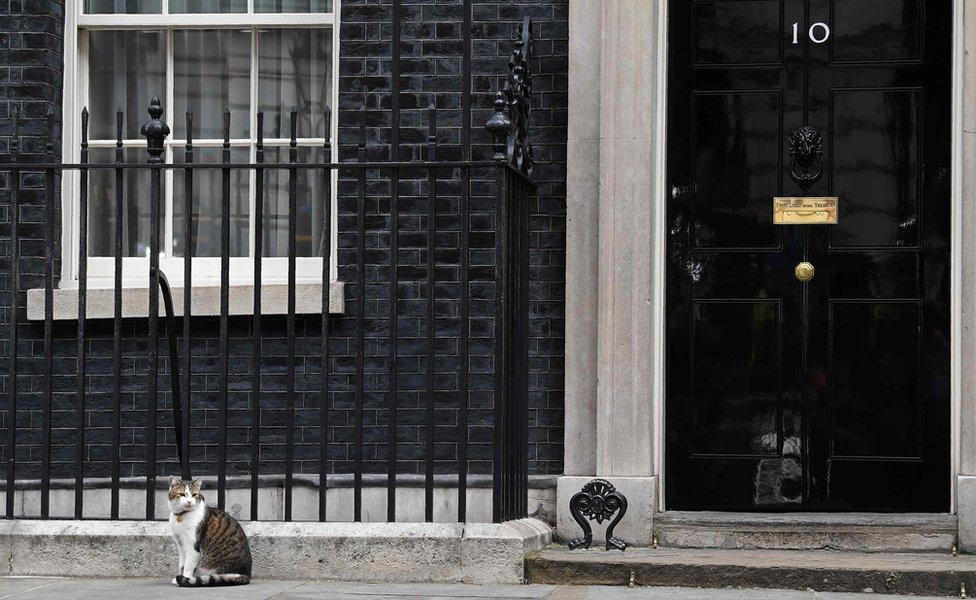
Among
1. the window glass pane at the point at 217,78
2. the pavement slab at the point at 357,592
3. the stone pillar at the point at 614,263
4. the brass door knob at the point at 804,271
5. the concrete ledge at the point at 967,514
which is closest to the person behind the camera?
the pavement slab at the point at 357,592

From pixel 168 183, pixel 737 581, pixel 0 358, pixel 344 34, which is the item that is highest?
pixel 344 34

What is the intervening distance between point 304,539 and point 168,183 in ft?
7.92

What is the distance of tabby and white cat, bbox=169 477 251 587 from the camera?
6730 mm

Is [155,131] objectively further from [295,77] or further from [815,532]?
[815,532]

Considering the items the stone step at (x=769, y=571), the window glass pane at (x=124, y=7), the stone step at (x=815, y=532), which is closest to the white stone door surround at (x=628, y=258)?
the stone step at (x=815, y=532)

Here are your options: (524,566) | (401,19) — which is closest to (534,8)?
(401,19)

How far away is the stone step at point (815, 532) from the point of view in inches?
294

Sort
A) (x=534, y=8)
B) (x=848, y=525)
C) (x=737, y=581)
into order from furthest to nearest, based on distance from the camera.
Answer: (x=534, y=8) < (x=848, y=525) < (x=737, y=581)

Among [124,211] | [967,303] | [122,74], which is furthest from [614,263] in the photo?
[122,74]

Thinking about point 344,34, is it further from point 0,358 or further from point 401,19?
point 0,358

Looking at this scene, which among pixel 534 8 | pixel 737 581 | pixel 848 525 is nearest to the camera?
pixel 737 581

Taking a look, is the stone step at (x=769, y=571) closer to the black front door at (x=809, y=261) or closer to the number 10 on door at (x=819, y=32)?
the black front door at (x=809, y=261)

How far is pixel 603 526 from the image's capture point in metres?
7.68

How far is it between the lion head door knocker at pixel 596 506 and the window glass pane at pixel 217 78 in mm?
2755
